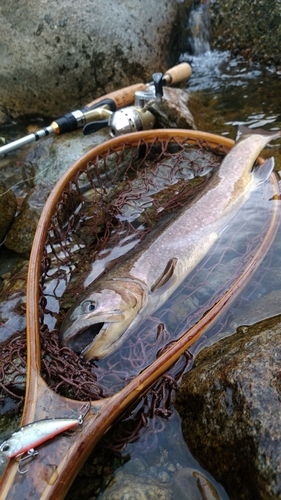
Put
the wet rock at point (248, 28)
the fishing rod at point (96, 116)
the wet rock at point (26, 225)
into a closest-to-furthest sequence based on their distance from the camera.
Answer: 1. the wet rock at point (26, 225)
2. the fishing rod at point (96, 116)
3. the wet rock at point (248, 28)

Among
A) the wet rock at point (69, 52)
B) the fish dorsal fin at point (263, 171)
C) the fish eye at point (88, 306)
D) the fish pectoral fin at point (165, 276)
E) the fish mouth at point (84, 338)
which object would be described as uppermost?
the wet rock at point (69, 52)

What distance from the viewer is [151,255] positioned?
3305mm

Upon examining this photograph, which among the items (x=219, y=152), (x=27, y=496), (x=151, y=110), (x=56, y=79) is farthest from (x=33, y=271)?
(x=56, y=79)

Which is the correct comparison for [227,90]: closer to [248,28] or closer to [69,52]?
[248,28]

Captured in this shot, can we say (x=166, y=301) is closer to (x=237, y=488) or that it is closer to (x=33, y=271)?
(x=33, y=271)

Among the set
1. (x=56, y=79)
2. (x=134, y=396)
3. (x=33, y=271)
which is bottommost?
(x=134, y=396)

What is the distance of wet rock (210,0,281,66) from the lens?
7.16 m

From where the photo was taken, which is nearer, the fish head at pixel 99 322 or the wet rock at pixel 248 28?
the fish head at pixel 99 322

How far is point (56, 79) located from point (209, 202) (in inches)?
186

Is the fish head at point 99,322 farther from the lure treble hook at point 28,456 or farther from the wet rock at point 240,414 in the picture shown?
the lure treble hook at point 28,456

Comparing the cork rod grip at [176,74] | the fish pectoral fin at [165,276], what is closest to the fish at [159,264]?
the fish pectoral fin at [165,276]

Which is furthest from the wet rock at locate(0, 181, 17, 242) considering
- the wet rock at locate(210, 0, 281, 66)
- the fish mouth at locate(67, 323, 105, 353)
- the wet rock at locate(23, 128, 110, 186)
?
the wet rock at locate(210, 0, 281, 66)

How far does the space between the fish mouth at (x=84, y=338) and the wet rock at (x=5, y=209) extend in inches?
90.8

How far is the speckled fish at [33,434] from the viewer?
6.06 feet
